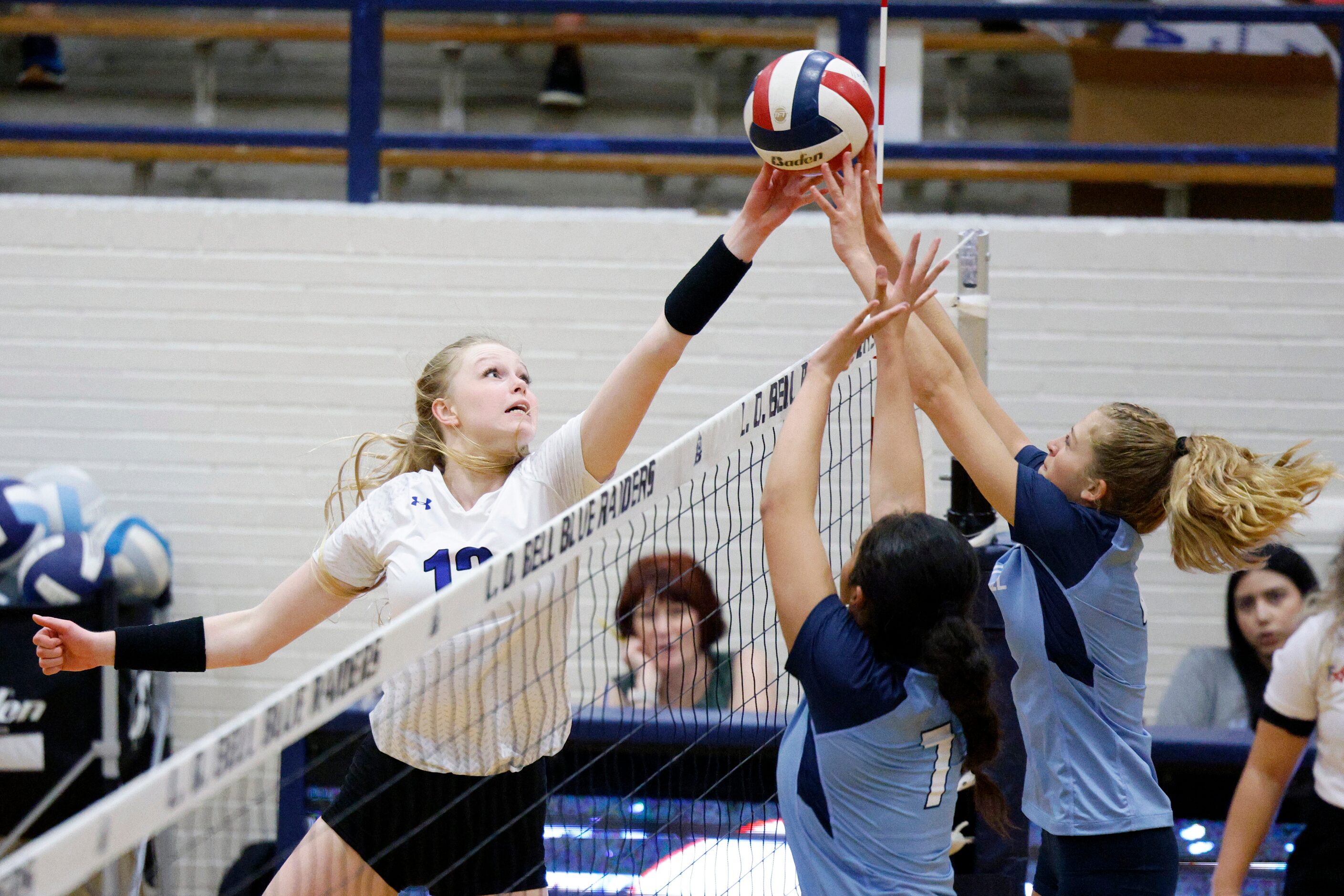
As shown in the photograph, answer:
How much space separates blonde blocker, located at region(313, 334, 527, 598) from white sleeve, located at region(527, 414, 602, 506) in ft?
0.46

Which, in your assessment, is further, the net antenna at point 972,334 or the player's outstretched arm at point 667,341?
the net antenna at point 972,334

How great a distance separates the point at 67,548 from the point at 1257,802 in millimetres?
3981

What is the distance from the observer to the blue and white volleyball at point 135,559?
4.81 m

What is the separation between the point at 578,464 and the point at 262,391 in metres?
3.10

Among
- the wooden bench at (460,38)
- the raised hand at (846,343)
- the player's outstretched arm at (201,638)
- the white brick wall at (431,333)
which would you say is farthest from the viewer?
the wooden bench at (460,38)

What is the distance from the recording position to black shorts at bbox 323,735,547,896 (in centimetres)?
262

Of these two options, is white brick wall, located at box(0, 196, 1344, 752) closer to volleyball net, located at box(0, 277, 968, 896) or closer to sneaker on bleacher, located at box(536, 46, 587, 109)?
volleyball net, located at box(0, 277, 968, 896)

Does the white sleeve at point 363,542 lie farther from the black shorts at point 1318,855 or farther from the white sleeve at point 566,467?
the black shorts at point 1318,855

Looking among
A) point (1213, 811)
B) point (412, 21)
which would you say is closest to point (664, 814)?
point (1213, 811)

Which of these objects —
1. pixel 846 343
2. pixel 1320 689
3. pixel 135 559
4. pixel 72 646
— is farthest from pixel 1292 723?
pixel 135 559

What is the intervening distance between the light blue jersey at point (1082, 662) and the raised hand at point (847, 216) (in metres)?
0.56

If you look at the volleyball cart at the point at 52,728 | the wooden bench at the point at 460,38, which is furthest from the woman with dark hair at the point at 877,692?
A: the wooden bench at the point at 460,38

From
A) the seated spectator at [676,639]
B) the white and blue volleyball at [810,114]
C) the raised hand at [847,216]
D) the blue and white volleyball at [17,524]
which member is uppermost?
the white and blue volleyball at [810,114]

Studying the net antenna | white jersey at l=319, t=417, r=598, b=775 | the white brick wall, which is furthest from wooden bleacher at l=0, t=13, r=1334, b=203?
white jersey at l=319, t=417, r=598, b=775
